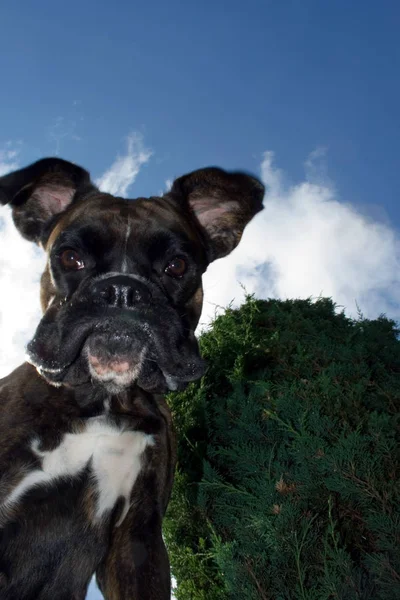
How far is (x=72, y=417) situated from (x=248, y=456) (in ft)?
3.82

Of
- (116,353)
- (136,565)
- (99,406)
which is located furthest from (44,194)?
(136,565)

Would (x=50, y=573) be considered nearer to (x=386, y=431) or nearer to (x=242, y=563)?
(x=242, y=563)

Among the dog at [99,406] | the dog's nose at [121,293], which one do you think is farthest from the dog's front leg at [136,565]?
the dog's nose at [121,293]

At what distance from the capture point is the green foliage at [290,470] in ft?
10.4

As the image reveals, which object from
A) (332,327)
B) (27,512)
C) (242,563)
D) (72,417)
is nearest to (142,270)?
(72,417)

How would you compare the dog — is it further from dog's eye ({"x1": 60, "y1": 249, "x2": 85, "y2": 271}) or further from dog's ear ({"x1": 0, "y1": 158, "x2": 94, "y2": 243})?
dog's ear ({"x1": 0, "y1": 158, "x2": 94, "y2": 243})

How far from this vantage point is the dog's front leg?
10.5 feet

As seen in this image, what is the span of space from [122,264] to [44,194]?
1.14 metres

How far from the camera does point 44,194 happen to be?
4.03 m

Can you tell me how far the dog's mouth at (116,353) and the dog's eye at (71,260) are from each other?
35 centimetres

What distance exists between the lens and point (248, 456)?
12.7 feet

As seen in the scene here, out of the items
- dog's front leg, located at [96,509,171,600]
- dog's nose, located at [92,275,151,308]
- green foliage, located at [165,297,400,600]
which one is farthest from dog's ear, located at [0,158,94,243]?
dog's front leg, located at [96,509,171,600]

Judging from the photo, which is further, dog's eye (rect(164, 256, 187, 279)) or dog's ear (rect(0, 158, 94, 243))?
dog's ear (rect(0, 158, 94, 243))

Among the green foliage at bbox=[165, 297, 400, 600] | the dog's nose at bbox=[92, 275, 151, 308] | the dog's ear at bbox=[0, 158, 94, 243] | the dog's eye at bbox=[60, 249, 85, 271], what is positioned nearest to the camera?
the dog's nose at bbox=[92, 275, 151, 308]
